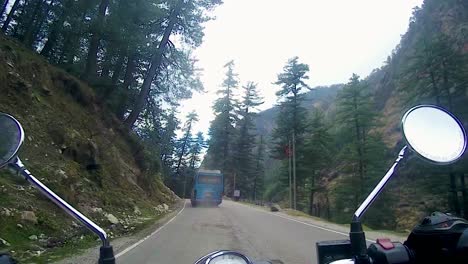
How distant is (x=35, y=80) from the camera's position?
59.8ft

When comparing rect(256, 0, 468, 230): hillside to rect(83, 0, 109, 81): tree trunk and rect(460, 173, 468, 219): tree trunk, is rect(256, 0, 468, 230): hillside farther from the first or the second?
rect(83, 0, 109, 81): tree trunk

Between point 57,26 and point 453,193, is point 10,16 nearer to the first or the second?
point 57,26

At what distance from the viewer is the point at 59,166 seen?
14594mm

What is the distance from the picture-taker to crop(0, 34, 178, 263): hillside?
10.0m

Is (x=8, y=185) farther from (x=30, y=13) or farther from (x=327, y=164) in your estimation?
(x=327, y=164)

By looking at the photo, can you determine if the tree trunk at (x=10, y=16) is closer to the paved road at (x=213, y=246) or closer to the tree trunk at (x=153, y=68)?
the tree trunk at (x=153, y=68)

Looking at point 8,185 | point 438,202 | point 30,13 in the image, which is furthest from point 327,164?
point 8,185

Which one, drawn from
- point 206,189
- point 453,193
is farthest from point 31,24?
point 453,193

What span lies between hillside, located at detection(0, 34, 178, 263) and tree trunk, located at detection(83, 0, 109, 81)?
1.47 m

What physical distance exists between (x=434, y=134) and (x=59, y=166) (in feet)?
47.5

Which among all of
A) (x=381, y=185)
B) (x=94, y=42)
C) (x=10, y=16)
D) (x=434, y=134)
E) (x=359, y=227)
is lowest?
(x=359, y=227)

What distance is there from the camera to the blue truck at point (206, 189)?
126ft

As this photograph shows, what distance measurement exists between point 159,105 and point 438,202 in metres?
20.3

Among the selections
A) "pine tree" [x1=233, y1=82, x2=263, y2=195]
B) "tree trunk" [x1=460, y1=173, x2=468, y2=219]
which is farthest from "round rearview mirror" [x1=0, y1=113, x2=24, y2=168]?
"pine tree" [x1=233, y1=82, x2=263, y2=195]
